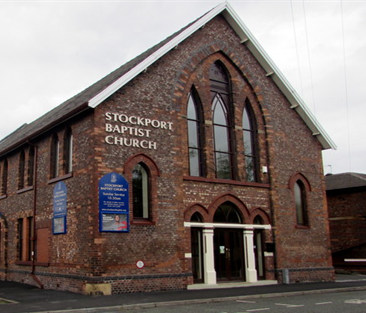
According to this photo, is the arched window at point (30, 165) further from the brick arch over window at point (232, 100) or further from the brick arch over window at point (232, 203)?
the brick arch over window at point (232, 203)

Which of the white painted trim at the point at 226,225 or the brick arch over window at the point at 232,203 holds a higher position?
the brick arch over window at the point at 232,203

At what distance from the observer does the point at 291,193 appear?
22594 millimetres

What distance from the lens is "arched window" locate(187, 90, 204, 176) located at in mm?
19953

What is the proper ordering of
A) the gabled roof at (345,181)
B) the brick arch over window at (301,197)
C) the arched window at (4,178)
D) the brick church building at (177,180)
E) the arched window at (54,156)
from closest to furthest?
1. the brick church building at (177,180)
2. the arched window at (54,156)
3. the brick arch over window at (301,197)
4. the arched window at (4,178)
5. the gabled roof at (345,181)

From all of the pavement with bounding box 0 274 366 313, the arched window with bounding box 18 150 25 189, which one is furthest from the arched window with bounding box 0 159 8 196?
the pavement with bounding box 0 274 366 313

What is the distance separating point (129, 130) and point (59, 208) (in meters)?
4.13

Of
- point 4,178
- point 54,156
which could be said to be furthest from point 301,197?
point 4,178

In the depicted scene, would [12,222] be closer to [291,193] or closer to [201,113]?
[201,113]

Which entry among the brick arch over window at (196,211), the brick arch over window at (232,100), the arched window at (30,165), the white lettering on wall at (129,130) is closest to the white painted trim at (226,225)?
the brick arch over window at (196,211)

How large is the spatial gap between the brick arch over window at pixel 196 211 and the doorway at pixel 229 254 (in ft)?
3.41

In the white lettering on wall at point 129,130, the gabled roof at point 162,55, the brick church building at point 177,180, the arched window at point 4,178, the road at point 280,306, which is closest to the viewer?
the road at point 280,306

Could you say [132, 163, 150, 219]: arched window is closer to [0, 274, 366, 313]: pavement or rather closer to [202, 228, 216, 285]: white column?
[202, 228, 216, 285]: white column

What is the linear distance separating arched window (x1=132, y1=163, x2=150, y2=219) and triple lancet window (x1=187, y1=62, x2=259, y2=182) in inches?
93.5

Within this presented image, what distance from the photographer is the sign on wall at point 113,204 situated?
16.5 m
